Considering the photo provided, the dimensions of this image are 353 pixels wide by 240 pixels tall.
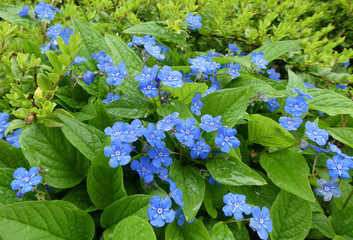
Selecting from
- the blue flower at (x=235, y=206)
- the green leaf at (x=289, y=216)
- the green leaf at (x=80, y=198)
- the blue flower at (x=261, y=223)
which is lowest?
the green leaf at (x=289, y=216)

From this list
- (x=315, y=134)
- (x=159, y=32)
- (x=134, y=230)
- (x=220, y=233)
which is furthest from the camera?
(x=159, y=32)

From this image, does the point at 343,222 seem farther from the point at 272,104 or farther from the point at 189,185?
the point at 189,185

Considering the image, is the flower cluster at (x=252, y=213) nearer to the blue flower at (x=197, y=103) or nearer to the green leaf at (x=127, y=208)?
the green leaf at (x=127, y=208)

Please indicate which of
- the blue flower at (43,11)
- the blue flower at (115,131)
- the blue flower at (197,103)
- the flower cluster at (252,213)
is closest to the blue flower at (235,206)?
the flower cluster at (252,213)

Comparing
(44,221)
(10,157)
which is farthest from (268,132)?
(10,157)

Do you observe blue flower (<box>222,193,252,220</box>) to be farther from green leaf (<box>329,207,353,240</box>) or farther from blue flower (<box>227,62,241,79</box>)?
blue flower (<box>227,62,241,79</box>)

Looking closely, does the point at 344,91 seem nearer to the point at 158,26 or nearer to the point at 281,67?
the point at 281,67
